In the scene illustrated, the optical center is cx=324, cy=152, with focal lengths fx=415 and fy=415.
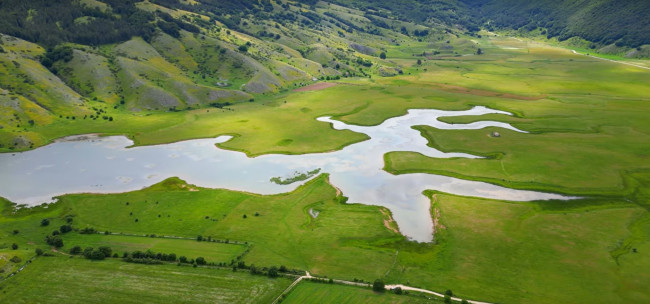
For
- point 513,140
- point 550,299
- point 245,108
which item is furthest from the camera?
point 245,108

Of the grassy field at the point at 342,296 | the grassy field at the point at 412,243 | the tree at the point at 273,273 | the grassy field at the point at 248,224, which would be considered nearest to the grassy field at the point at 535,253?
the grassy field at the point at 412,243

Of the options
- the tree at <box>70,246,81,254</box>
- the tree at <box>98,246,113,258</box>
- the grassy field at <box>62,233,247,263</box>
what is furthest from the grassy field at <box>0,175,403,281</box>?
the tree at <box>70,246,81,254</box>

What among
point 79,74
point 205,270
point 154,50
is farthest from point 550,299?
point 154,50

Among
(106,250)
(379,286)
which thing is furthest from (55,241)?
(379,286)

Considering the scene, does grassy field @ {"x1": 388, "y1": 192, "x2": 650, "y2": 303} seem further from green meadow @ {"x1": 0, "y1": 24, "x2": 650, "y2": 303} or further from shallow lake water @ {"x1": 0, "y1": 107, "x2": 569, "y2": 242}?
shallow lake water @ {"x1": 0, "y1": 107, "x2": 569, "y2": 242}

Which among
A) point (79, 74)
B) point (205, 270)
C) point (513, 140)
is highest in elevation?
point (79, 74)

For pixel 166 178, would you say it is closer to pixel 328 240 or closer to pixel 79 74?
pixel 328 240

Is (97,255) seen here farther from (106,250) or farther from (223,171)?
(223,171)

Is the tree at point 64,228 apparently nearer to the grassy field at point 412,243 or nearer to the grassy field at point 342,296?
the grassy field at point 412,243
